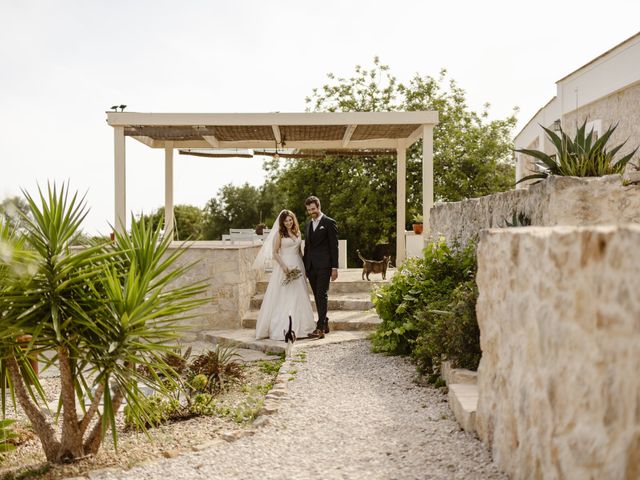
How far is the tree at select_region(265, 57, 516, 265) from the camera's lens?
23250 millimetres

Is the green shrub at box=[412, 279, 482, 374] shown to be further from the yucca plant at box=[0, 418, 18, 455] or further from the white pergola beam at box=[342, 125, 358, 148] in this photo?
the white pergola beam at box=[342, 125, 358, 148]

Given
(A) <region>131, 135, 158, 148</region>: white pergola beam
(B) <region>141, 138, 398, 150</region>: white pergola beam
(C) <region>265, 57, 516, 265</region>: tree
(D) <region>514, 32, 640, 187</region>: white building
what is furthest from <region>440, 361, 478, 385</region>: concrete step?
(C) <region>265, 57, 516, 265</region>: tree

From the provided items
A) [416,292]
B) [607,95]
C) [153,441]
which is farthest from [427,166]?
[153,441]

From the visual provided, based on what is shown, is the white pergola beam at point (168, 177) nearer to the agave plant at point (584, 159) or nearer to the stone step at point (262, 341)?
the stone step at point (262, 341)

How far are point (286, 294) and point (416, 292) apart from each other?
2047mm

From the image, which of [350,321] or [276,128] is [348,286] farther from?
[276,128]

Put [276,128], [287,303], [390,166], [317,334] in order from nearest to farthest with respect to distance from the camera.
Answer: [317,334] → [287,303] → [276,128] → [390,166]

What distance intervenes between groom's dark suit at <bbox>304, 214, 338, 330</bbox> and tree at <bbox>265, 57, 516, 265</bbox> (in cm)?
1437

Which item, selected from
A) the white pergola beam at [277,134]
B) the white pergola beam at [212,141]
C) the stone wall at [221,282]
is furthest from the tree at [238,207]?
the stone wall at [221,282]

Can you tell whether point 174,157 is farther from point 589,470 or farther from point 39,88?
point 589,470

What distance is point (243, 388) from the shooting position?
605cm

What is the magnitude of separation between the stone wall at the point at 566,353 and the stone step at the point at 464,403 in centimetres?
50

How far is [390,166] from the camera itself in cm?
2350

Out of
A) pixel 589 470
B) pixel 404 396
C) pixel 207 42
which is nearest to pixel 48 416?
pixel 404 396
